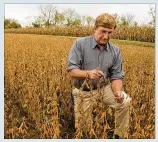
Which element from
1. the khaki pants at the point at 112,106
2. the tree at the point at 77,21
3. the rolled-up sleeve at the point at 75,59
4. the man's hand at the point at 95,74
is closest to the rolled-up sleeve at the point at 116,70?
the khaki pants at the point at 112,106

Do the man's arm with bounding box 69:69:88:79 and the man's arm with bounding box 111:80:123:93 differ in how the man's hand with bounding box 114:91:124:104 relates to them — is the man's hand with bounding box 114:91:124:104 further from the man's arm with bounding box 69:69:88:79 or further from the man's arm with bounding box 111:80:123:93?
the man's arm with bounding box 69:69:88:79

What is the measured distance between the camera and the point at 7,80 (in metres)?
3.91

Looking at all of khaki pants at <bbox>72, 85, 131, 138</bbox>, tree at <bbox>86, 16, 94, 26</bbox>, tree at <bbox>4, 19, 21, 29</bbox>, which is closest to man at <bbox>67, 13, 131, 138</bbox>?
khaki pants at <bbox>72, 85, 131, 138</bbox>

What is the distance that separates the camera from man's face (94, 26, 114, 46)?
10.3ft

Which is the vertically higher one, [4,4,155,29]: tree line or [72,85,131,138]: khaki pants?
[4,4,155,29]: tree line

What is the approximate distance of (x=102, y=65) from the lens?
10.9 ft

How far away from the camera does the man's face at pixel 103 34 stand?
3135mm

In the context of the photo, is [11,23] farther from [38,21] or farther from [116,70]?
[116,70]

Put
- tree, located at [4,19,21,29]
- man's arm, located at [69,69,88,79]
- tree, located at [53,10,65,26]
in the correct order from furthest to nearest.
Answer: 1. tree, located at [53,10,65,26]
2. tree, located at [4,19,21,29]
3. man's arm, located at [69,69,88,79]

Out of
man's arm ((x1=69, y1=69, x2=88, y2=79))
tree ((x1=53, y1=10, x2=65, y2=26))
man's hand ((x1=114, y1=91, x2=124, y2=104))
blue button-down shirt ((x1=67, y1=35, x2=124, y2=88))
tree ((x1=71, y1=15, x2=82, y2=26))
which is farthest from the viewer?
tree ((x1=71, y1=15, x2=82, y2=26))

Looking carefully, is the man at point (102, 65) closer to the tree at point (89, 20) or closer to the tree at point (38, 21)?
the tree at point (89, 20)

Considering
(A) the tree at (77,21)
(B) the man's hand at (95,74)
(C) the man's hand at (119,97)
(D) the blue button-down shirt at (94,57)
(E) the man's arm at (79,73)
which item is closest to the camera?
(B) the man's hand at (95,74)

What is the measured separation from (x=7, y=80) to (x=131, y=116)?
1.40m

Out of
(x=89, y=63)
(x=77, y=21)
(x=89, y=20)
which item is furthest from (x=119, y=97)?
(x=77, y=21)
